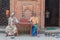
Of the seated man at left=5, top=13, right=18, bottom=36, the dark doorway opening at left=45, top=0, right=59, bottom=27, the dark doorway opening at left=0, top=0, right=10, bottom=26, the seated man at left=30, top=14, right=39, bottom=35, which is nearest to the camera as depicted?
the seated man at left=5, top=13, right=18, bottom=36

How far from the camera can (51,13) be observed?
48.5 ft

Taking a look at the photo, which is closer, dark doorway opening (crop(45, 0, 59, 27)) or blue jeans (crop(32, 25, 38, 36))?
blue jeans (crop(32, 25, 38, 36))

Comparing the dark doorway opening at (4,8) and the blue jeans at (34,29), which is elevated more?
the dark doorway opening at (4,8)

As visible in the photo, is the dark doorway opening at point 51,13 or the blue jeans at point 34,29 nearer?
the blue jeans at point 34,29

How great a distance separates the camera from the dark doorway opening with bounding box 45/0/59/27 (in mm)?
14703

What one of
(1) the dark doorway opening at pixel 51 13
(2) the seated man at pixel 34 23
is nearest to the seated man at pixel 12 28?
(2) the seated man at pixel 34 23

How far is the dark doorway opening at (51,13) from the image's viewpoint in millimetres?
14703

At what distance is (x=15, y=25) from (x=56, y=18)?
3391mm

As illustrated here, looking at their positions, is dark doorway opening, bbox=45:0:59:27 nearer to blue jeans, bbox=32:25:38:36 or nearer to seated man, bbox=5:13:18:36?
blue jeans, bbox=32:25:38:36

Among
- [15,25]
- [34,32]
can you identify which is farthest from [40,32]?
[15,25]

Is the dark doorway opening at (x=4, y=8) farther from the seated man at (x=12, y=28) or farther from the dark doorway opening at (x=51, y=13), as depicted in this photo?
the dark doorway opening at (x=51, y=13)

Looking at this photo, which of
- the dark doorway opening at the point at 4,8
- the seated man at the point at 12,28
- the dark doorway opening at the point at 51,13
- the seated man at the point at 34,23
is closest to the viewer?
the seated man at the point at 12,28

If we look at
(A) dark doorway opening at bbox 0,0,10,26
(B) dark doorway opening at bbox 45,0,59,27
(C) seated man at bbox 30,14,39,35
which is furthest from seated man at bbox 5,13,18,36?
(B) dark doorway opening at bbox 45,0,59,27

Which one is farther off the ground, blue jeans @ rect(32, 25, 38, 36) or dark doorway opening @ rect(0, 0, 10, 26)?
dark doorway opening @ rect(0, 0, 10, 26)
